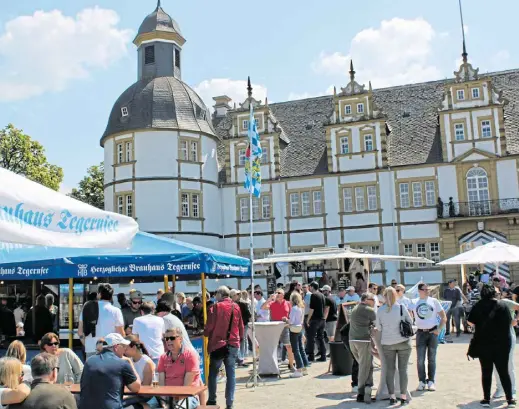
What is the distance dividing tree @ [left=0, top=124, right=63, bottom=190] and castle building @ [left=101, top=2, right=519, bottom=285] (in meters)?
6.85

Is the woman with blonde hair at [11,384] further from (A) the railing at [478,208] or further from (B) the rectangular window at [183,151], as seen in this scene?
(B) the rectangular window at [183,151]

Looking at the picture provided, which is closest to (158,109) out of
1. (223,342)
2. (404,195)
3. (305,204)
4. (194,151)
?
(194,151)

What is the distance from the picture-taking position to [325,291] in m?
15.2

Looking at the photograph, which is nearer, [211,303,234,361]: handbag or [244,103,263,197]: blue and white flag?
[211,303,234,361]: handbag

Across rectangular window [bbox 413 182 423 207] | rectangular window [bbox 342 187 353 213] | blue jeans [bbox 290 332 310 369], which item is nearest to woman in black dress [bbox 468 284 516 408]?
blue jeans [bbox 290 332 310 369]

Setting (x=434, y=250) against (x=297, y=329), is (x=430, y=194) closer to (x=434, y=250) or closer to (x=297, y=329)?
(x=434, y=250)

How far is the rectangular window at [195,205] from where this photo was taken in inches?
1319

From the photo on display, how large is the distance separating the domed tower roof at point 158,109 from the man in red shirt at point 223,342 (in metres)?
25.0

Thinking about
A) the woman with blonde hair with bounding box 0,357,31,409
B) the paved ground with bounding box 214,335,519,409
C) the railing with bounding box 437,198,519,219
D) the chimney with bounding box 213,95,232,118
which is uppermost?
the chimney with bounding box 213,95,232,118

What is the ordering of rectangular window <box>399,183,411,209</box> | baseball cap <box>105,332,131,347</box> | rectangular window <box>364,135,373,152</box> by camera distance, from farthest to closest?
rectangular window <box>364,135,373,152</box> < rectangular window <box>399,183,411,209</box> < baseball cap <box>105,332,131,347</box>

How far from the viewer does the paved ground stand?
920 cm

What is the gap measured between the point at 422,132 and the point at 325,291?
20528 millimetres

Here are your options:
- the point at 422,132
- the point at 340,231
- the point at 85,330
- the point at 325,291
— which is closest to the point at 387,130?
the point at 422,132

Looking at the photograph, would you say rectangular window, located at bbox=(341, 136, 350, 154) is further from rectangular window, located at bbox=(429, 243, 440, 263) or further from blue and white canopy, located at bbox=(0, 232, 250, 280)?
blue and white canopy, located at bbox=(0, 232, 250, 280)
